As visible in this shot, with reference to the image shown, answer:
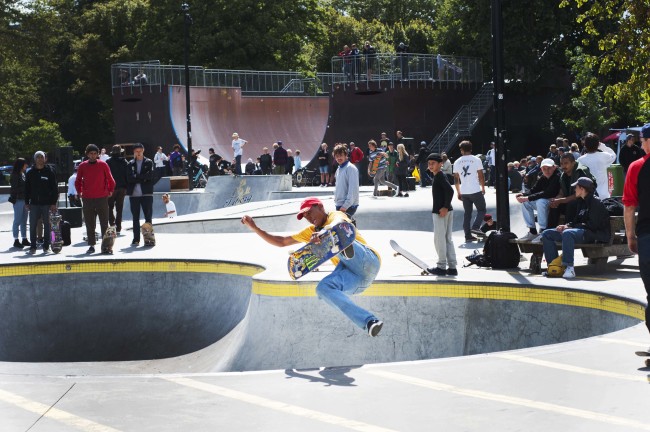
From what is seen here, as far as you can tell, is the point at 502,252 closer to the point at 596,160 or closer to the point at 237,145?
the point at 596,160

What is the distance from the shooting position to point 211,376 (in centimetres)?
760

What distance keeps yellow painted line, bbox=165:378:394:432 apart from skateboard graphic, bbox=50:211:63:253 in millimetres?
10213

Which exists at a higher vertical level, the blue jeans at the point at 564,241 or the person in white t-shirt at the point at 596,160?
the person in white t-shirt at the point at 596,160

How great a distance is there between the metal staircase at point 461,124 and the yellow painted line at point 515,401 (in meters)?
35.2

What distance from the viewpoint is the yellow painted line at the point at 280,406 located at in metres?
5.96

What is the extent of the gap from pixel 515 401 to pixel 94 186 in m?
11.5

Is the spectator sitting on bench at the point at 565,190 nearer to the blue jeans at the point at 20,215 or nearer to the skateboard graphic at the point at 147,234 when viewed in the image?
the skateboard graphic at the point at 147,234

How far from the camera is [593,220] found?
11844 mm

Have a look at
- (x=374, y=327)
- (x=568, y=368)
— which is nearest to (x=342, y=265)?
(x=374, y=327)

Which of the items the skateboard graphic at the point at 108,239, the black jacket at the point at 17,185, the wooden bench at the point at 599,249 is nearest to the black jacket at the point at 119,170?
the skateboard graphic at the point at 108,239

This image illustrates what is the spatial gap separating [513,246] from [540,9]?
115 feet

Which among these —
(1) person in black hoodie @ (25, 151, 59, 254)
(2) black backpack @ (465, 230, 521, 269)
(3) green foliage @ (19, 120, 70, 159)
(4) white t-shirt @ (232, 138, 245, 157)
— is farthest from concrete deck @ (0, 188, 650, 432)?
(3) green foliage @ (19, 120, 70, 159)

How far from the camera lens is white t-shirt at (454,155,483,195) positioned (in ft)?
53.8

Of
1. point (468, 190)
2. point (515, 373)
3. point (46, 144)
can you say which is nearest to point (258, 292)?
point (515, 373)
